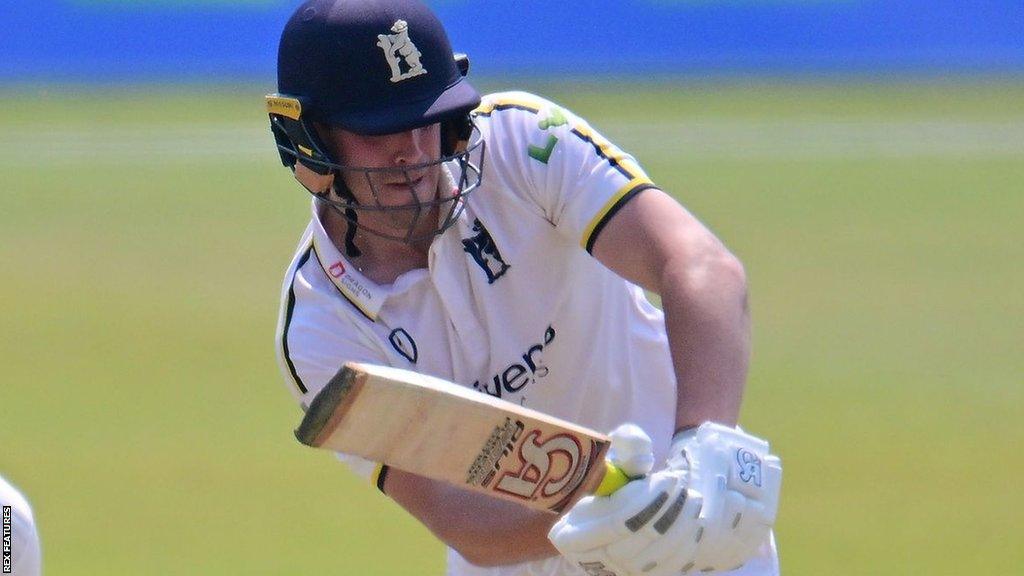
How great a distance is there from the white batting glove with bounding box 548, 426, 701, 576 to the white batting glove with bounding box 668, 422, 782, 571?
26mm

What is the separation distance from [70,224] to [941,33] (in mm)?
8645

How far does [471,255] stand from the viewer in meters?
2.83

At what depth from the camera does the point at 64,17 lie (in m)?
14.1

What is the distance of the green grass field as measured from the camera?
541 cm

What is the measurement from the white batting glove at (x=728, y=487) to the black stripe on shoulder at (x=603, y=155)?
2.27 feet

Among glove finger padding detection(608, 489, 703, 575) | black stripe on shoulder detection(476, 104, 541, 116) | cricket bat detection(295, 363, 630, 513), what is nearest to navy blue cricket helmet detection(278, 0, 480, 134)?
black stripe on shoulder detection(476, 104, 541, 116)

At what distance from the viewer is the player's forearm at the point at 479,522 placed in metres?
2.49

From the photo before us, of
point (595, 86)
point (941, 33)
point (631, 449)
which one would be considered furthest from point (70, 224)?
point (631, 449)

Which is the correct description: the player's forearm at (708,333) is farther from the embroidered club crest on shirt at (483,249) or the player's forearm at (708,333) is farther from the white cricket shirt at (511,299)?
the embroidered club crest on shirt at (483,249)

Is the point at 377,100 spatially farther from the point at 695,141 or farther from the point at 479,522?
the point at 695,141

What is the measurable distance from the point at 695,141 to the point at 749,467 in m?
11.9

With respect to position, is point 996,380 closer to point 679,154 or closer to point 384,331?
point 384,331

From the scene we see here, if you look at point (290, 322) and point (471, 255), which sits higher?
point (471, 255)

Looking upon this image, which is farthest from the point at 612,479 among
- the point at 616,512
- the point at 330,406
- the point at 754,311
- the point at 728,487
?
the point at 754,311
